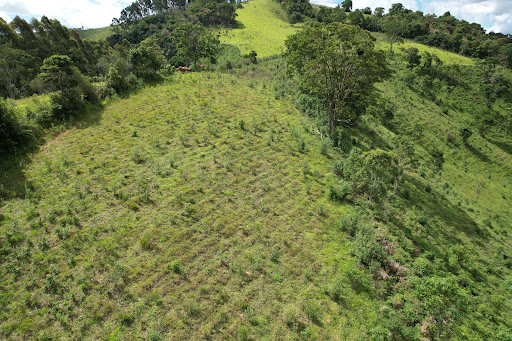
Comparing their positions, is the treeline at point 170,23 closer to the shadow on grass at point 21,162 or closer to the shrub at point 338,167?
the shadow on grass at point 21,162

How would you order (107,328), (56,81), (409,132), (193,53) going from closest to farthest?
(107,328) → (56,81) → (409,132) → (193,53)

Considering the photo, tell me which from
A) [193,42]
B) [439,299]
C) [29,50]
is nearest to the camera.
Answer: [439,299]

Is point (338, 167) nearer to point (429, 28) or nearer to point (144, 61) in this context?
point (144, 61)

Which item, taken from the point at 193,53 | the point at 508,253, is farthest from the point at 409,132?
the point at 193,53

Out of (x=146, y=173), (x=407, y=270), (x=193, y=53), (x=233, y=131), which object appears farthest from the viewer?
(x=193, y=53)

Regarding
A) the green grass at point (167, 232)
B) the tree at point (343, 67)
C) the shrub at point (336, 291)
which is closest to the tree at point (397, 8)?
the tree at point (343, 67)

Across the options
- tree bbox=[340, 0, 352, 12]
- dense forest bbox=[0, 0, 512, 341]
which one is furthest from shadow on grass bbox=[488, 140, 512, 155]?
tree bbox=[340, 0, 352, 12]

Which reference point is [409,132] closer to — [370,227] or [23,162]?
[370,227]

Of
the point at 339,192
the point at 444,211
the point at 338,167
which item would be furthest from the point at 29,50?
the point at 444,211
